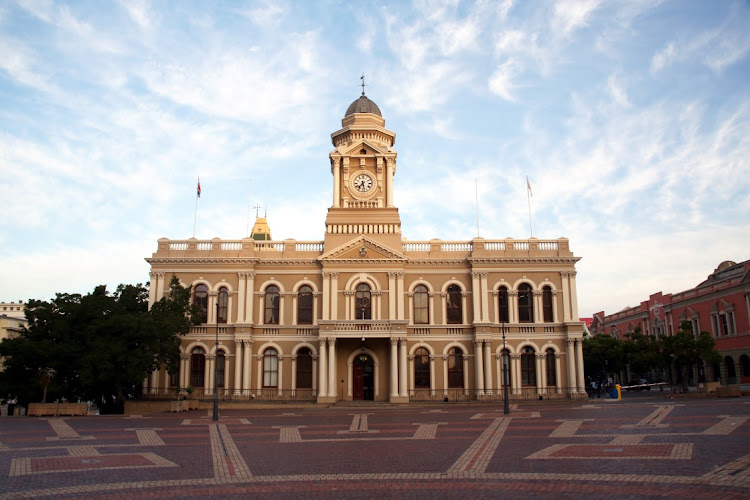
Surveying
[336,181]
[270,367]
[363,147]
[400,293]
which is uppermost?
[363,147]

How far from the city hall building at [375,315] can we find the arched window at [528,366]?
2.7 inches

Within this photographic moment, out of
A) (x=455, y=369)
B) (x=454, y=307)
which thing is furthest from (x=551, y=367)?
(x=454, y=307)

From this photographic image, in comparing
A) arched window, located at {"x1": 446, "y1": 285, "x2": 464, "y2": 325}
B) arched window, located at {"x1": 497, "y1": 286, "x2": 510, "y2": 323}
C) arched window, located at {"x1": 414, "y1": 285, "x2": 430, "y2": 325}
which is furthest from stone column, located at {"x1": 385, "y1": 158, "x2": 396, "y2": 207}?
arched window, located at {"x1": 497, "y1": 286, "x2": 510, "y2": 323}

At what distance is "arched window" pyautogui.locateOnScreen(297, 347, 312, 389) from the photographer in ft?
143

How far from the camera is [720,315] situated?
55.7m

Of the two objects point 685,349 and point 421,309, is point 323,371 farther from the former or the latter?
point 685,349

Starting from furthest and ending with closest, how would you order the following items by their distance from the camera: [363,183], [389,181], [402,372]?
1. [363,183]
2. [389,181]
3. [402,372]

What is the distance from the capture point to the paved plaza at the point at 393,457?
→ 1317 centimetres

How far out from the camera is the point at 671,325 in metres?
64.4

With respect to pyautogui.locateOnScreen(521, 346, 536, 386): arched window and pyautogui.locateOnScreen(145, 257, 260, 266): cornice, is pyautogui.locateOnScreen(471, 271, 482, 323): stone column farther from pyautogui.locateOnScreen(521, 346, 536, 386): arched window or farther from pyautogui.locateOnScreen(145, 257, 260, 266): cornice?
pyautogui.locateOnScreen(145, 257, 260, 266): cornice

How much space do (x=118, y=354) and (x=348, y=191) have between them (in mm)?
19416

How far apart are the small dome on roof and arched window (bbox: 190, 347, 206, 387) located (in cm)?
2080

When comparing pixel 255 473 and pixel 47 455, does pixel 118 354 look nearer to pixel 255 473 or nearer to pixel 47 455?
pixel 47 455

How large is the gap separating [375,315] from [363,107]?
53.5ft
